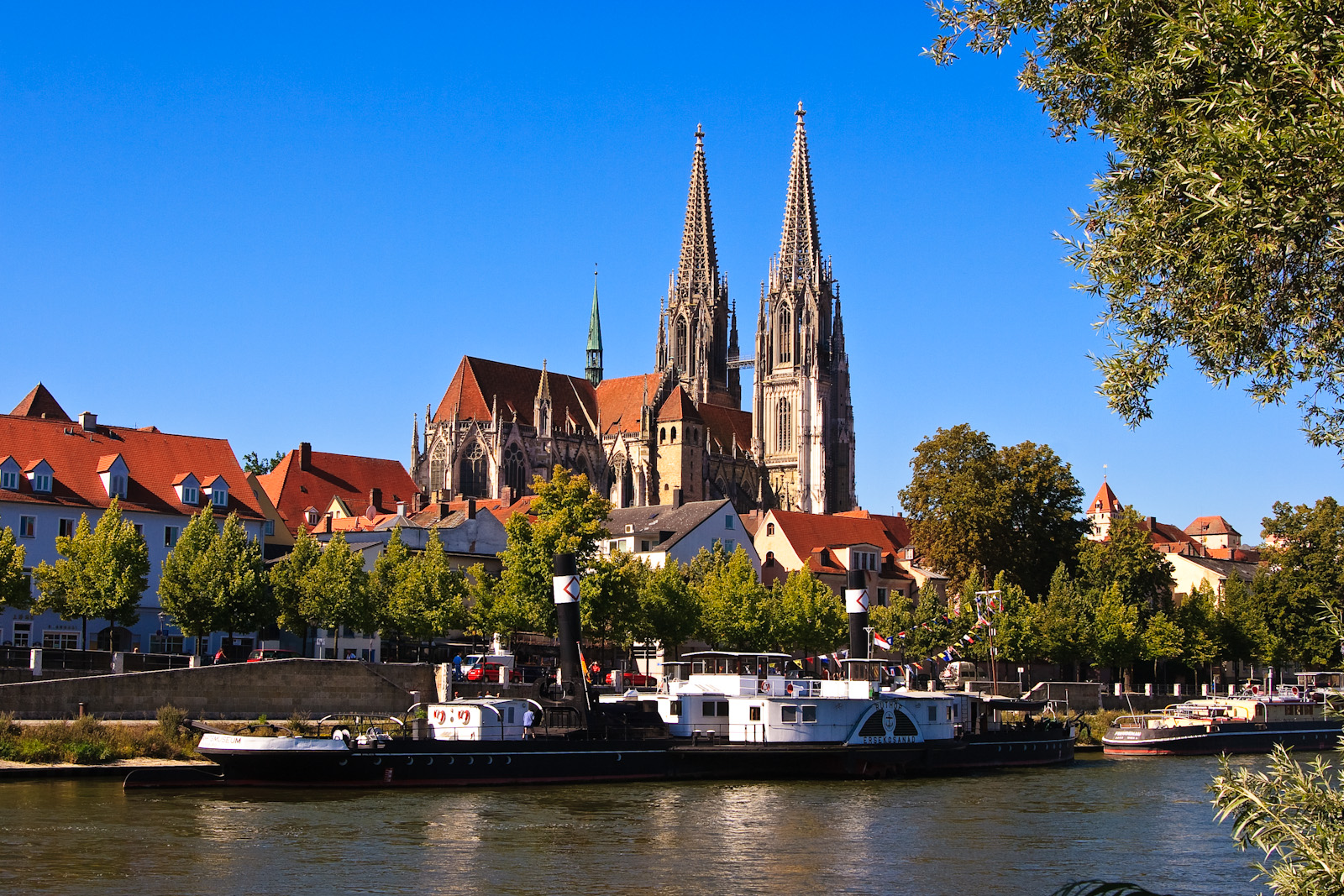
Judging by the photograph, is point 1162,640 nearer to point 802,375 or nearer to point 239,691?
point 239,691

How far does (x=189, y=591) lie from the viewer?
52.0m

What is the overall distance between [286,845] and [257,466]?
343 feet

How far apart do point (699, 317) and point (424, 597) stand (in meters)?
104

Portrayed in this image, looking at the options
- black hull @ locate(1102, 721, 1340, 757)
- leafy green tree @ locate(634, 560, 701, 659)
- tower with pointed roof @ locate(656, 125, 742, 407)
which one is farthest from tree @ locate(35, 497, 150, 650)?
tower with pointed roof @ locate(656, 125, 742, 407)

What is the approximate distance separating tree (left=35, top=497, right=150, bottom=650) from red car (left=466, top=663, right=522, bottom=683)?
11357mm

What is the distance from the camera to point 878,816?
33906 millimetres

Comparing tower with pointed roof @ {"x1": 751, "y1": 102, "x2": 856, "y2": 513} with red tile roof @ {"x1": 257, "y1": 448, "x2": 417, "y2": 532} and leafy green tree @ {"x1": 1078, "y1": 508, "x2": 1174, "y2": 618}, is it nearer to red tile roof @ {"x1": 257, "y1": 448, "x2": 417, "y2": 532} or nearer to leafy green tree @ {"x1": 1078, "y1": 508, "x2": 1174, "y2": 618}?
red tile roof @ {"x1": 257, "y1": 448, "x2": 417, "y2": 532}

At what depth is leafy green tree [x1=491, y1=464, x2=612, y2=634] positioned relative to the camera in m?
55.5

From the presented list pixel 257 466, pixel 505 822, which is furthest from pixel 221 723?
pixel 257 466

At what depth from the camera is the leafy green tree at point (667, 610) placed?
60156 mm

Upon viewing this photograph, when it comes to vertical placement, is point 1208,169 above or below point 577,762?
above

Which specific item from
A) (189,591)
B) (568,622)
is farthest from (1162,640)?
(189,591)

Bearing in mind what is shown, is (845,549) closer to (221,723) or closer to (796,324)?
(221,723)

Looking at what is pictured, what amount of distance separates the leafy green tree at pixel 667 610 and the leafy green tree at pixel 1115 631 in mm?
19967
